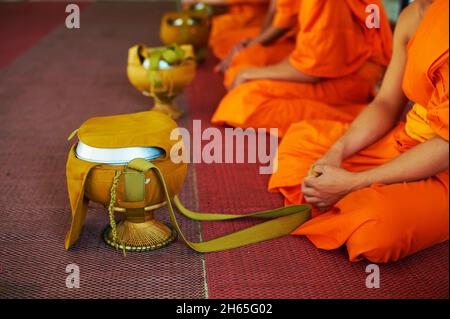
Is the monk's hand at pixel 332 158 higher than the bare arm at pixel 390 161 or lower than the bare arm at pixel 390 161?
lower

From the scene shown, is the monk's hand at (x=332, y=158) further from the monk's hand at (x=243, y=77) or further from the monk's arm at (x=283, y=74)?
the monk's hand at (x=243, y=77)

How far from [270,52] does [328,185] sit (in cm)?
151

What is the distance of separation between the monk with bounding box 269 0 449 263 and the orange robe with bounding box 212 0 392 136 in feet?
2.07

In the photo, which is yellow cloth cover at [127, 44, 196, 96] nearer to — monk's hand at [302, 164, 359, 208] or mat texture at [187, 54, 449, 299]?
mat texture at [187, 54, 449, 299]

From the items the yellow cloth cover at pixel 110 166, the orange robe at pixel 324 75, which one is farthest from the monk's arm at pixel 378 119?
the orange robe at pixel 324 75

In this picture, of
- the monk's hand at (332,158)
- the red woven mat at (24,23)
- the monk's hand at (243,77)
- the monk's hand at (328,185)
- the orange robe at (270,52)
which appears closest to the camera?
the monk's hand at (328,185)

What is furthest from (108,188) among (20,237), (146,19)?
(146,19)

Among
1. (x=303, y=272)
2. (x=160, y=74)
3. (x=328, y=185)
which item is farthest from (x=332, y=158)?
(x=160, y=74)

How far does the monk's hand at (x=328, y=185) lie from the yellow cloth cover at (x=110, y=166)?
35 cm

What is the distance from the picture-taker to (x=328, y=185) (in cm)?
164

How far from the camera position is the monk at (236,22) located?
3.80 meters

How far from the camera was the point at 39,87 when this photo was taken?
302cm

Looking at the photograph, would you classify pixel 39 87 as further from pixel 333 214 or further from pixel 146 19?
pixel 146 19

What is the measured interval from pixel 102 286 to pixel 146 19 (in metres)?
3.96
